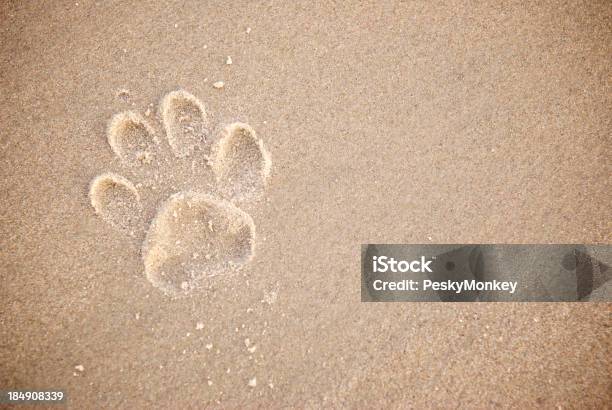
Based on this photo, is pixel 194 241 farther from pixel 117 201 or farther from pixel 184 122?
pixel 184 122

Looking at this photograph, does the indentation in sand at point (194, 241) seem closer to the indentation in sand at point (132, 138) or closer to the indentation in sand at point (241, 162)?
the indentation in sand at point (241, 162)

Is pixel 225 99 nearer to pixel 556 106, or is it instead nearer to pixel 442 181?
pixel 442 181

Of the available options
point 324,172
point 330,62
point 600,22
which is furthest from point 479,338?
point 600,22

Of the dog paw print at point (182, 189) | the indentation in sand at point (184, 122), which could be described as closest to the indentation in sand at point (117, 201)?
the dog paw print at point (182, 189)

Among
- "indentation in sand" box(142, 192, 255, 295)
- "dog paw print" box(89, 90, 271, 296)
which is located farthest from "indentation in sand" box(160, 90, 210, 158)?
"indentation in sand" box(142, 192, 255, 295)


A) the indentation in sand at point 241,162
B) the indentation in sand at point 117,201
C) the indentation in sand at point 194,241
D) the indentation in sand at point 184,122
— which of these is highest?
the indentation in sand at point 184,122

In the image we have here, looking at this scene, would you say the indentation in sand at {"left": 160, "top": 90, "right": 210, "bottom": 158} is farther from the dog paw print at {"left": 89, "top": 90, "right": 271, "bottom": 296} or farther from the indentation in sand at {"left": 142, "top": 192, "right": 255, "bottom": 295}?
the indentation in sand at {"left": 142, "top": 192, "right": 255, "bottom": 295}
